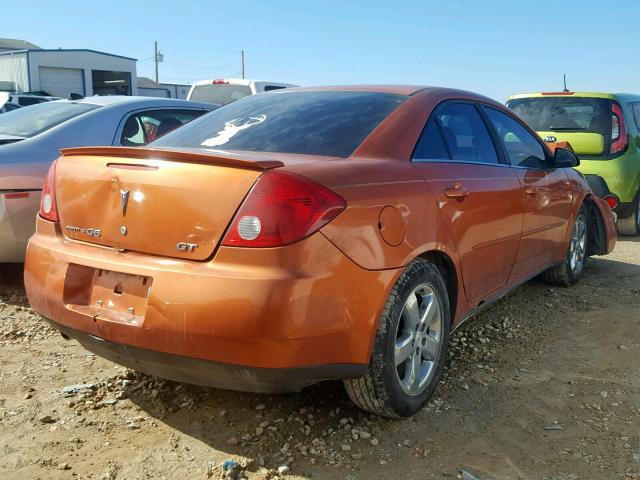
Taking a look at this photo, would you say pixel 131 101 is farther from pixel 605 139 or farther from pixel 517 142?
pixel 605 139

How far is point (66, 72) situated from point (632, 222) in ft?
128

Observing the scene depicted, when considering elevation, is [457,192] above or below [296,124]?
below

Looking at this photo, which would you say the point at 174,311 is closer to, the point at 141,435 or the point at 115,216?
the point at 115,216

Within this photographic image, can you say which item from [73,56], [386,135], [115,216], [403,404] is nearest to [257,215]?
[115,216]

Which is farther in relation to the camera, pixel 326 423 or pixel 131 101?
pixel 131 101

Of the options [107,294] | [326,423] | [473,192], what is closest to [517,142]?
[473,192]

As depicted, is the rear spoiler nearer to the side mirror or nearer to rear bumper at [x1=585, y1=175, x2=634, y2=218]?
the side mirror

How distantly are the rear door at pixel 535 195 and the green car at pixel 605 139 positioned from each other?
299 centimetres

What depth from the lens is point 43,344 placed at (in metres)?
3.86

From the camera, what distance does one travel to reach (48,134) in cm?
484

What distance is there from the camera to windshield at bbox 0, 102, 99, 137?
513 cm

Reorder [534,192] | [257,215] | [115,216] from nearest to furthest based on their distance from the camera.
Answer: [257,215], [115,216], [534,192]

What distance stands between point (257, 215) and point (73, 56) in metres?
42.0

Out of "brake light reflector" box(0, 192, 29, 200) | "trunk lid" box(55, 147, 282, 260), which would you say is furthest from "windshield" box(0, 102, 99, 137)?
"trunk lid" box(55, 147, 282, 260)
